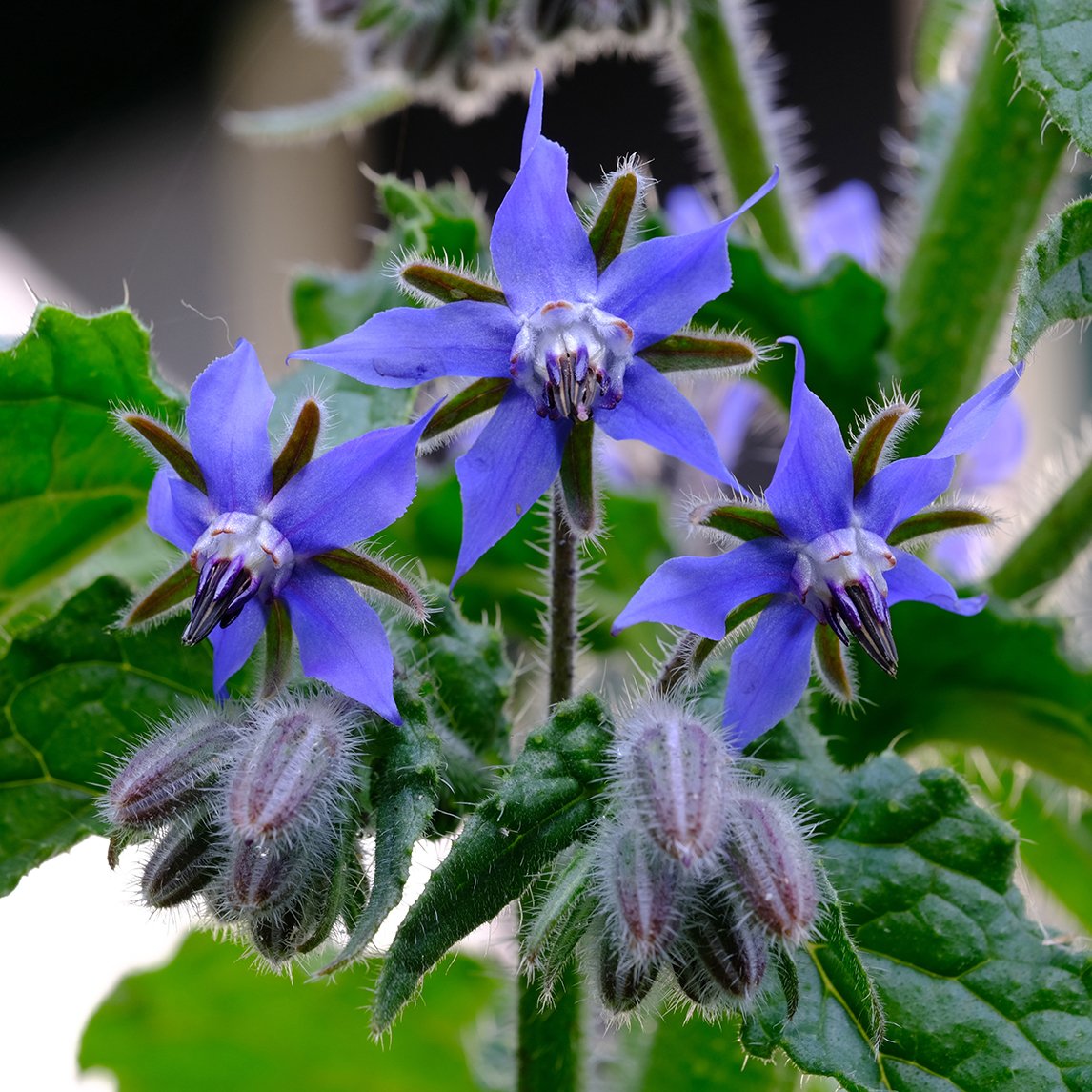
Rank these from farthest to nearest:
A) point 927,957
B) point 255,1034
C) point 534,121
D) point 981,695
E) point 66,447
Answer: point 255,1034
point 981,695
point 66,447
point 927,957
point 534,121

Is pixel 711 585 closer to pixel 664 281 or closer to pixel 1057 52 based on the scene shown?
pixel 664 281

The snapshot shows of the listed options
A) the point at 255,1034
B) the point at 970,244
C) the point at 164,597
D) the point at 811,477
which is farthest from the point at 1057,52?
the point at 255,1034

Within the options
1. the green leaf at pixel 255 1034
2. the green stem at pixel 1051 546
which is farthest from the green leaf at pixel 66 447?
the green stem at pixel 1051 546

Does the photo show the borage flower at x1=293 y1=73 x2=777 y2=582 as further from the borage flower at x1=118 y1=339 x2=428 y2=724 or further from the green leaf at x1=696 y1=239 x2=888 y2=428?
the green leaf at x1=696 y1=239 x2=888 y2=428

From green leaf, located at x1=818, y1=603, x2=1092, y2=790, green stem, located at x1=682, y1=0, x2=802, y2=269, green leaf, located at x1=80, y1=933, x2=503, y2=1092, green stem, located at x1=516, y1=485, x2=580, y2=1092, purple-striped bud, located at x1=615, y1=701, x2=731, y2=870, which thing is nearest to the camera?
purple-striped bud, located at x1=615, y1=701, x2=731, y2=870

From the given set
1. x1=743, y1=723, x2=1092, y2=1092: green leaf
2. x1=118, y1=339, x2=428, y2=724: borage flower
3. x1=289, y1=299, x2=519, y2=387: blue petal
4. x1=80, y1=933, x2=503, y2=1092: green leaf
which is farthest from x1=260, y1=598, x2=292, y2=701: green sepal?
x1=80, y1=933, x2=503, y2=1092: green leaf

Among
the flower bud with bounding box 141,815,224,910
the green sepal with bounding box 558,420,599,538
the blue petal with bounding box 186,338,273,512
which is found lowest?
the flower bud with bounding box 141,815,224,910

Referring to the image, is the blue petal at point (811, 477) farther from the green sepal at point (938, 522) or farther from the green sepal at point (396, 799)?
the green sepal at point (396, 799)
